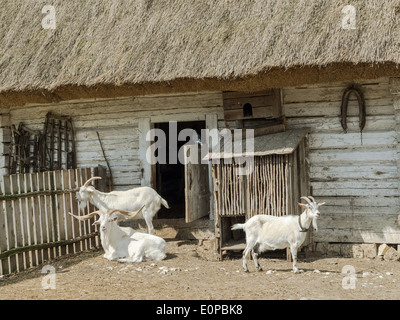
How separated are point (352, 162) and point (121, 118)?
3.95 metres

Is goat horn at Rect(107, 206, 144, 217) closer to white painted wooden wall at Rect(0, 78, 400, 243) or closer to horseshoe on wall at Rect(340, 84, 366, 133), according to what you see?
white painted wooden wall at Rect(0, 78, 400, 243)

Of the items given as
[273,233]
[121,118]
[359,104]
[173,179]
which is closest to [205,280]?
[273,233]

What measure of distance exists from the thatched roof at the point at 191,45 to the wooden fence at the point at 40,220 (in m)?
1.50

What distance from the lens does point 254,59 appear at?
7.80 m

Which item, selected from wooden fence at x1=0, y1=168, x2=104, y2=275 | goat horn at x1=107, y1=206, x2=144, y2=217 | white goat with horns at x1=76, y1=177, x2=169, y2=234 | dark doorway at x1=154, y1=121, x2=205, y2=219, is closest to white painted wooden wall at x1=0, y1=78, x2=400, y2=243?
white goat with horns at x1=76, y1=177, x2=169, y2=234

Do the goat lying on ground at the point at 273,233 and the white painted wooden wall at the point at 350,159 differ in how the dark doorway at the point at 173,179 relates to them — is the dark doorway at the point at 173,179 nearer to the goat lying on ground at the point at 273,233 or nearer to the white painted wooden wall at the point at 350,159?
the white painted wooden wall at the point at 350,159

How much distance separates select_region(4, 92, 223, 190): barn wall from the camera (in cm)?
920

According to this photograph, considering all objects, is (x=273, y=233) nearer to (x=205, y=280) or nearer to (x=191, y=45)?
(x=205, y=280)

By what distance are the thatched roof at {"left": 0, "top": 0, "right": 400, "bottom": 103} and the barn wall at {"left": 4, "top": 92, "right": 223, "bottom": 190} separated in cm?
83

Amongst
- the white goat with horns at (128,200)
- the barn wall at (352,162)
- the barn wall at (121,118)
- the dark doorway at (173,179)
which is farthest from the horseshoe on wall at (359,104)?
the dark doorway at (173,179)

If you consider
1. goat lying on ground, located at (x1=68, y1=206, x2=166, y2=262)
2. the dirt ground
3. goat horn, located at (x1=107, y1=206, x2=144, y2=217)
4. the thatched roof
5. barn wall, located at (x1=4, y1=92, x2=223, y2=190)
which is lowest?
the dirt ground

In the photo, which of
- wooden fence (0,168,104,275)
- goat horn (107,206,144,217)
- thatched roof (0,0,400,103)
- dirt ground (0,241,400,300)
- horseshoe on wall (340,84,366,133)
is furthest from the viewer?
horseshoe on wall (340,84,366,133)

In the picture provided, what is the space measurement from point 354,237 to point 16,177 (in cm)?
499

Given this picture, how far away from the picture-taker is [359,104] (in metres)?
8.10
